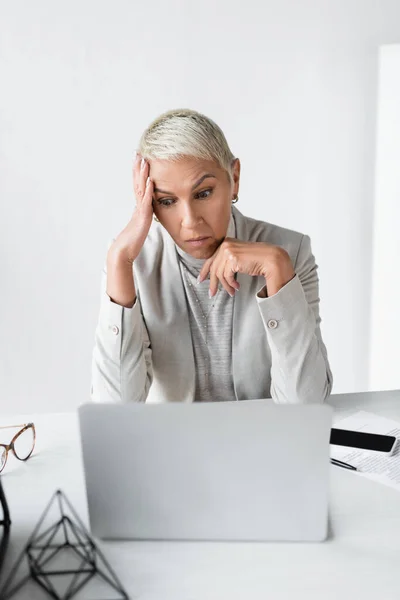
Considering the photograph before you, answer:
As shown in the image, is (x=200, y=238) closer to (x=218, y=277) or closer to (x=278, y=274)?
(x=218, y=277)

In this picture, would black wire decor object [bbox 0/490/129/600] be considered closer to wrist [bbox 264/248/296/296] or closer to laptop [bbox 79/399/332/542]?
laptop [bbox 79/399/332/542]

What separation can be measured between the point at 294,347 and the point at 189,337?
27cm

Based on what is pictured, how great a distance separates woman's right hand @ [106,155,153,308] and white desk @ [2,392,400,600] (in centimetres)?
50

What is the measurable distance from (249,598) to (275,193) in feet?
7.17

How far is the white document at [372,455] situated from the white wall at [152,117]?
1.62 m

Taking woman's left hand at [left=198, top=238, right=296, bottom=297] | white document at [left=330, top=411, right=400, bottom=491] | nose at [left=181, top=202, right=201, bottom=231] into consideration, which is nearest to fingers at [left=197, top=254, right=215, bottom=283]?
woman's left hand at [left=198, top=238, right=296, bottom=297]

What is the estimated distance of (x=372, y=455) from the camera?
118 centimetres

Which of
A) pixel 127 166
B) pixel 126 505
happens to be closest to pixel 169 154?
pixel 126 505

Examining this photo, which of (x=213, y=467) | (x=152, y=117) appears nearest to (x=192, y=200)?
(x=213, y=467)

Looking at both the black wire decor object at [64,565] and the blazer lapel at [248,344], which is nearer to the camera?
the black wire decor object at [64,565]

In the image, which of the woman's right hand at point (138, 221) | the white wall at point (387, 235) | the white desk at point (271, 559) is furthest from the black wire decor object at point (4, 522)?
the white wall at point (387, 235)

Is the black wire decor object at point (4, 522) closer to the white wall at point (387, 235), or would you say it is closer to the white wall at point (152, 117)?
the white wall at point (152, 117)

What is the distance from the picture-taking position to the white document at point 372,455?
1.11 meters

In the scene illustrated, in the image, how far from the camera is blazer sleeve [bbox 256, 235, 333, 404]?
4.64 feet
